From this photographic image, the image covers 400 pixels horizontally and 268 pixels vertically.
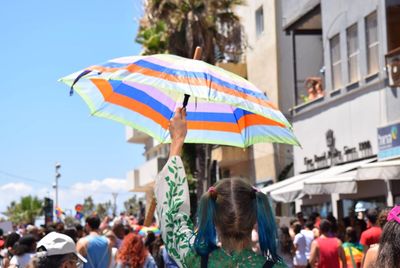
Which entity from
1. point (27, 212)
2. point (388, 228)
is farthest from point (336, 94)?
point (27, 212)

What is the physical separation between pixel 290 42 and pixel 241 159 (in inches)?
245

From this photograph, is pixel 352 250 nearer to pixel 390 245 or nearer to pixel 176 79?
pixel 176 79

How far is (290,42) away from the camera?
32.3 m

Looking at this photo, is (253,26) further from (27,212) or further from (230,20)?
(27,212)

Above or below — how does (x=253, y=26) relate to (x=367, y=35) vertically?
above

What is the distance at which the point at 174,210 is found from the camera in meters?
3.90

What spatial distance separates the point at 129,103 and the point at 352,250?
739 centimetres

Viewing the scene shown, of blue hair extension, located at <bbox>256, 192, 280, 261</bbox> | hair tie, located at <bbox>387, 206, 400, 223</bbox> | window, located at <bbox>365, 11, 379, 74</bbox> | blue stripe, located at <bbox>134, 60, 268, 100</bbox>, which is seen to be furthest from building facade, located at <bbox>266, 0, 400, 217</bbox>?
hair tie, located at <bbox>387, 206, 400, 223</bbox>

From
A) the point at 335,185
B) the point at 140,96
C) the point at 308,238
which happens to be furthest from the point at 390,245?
the point at 335,185

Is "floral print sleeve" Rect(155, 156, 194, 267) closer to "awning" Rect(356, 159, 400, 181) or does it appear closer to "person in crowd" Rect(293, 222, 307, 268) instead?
"person in crowd" Rect(293, 222, 307, 268)

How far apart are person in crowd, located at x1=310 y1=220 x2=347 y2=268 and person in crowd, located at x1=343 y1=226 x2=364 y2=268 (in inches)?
7.9

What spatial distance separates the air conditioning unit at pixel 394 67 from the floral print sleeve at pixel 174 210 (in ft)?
51.9

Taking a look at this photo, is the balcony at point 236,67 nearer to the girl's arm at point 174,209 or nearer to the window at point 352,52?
the window at point 352,52

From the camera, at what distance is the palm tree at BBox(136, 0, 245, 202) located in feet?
109
